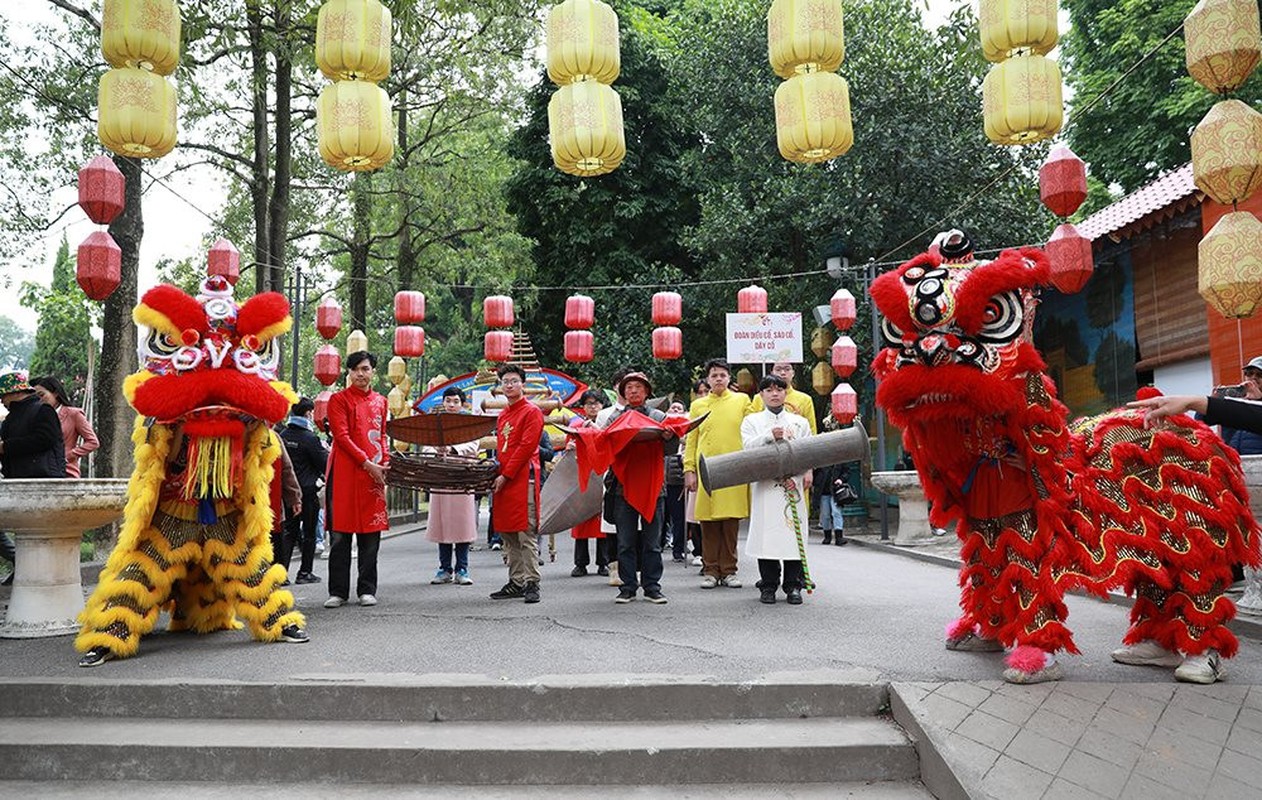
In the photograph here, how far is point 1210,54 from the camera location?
5504 millimetres

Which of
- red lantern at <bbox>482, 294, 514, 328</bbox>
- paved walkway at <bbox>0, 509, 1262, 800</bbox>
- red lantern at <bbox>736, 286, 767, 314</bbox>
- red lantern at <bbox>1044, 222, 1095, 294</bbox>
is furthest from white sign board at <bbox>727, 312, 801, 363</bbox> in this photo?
paved walkway at <bbox>0, 509, 1262, 800</bbox>

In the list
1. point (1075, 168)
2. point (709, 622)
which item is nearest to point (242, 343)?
point (709, 622)

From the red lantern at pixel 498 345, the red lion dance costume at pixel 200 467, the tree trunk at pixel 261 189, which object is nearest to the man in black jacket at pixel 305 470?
the red lion dance costume at pixel 200 467

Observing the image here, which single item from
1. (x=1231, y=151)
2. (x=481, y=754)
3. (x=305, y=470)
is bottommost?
(x=481, y=754)

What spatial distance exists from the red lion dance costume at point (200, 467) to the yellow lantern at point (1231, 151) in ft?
18.9

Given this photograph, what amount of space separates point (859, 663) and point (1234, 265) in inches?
136

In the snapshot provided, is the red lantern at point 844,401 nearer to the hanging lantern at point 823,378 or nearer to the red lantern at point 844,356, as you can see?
the red lantern at point 844,356

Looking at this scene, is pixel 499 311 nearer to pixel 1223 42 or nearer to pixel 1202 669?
pixel 1223 42

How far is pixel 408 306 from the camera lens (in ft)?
54.4

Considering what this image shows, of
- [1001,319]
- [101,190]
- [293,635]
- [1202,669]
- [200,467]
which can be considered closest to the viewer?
[1202,669]

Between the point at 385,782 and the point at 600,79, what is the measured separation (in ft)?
14.4

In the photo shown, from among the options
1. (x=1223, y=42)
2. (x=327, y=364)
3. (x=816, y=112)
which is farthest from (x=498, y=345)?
(x=1223, y=42)

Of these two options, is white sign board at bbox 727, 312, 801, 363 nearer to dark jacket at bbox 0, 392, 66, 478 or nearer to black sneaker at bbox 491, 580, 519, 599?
black sneaker at bbox 491, 580, 519, 599

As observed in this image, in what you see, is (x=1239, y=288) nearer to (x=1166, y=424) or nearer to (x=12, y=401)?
(x=1166, y=424)
